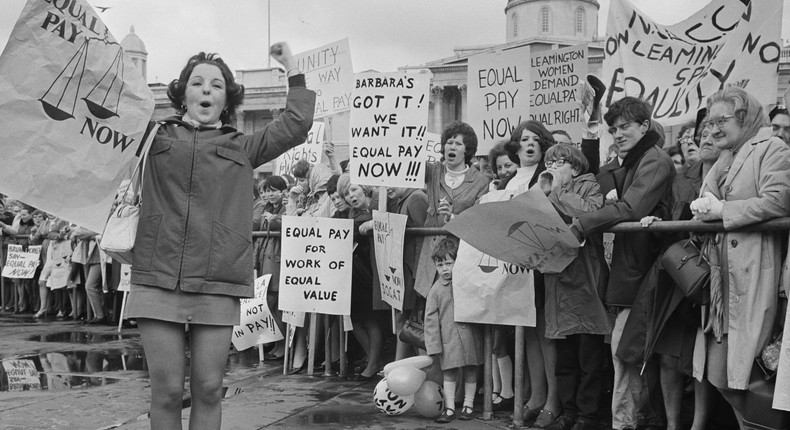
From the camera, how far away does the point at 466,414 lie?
6117 millimetres

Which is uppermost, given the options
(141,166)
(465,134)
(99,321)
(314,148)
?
(314,148)

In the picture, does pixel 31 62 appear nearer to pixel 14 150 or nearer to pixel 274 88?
pixel 14 150

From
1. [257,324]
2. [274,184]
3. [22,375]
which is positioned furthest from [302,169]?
[22,375]

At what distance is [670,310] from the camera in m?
5.11

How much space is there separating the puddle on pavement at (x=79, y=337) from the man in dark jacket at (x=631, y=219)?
7.55 metres

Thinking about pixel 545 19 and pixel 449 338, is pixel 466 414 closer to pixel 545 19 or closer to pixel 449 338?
pixel 449 338

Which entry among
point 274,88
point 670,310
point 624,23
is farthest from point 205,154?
point 274,88

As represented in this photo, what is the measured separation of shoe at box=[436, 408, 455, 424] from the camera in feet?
19.7

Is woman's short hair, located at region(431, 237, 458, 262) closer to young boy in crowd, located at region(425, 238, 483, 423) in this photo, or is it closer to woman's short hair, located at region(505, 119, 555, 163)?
young boy in crowd, located at region(425, 238, 483, 423)

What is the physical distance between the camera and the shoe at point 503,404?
646cm

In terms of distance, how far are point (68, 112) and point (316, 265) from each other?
413cm

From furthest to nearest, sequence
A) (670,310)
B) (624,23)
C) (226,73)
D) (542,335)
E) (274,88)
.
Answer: (274,88) → (624,23) → (542,335) → (670,310) → (226,73)

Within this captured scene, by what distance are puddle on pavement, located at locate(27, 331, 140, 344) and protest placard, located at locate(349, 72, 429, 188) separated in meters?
5.35

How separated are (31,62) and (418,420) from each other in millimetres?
3679
